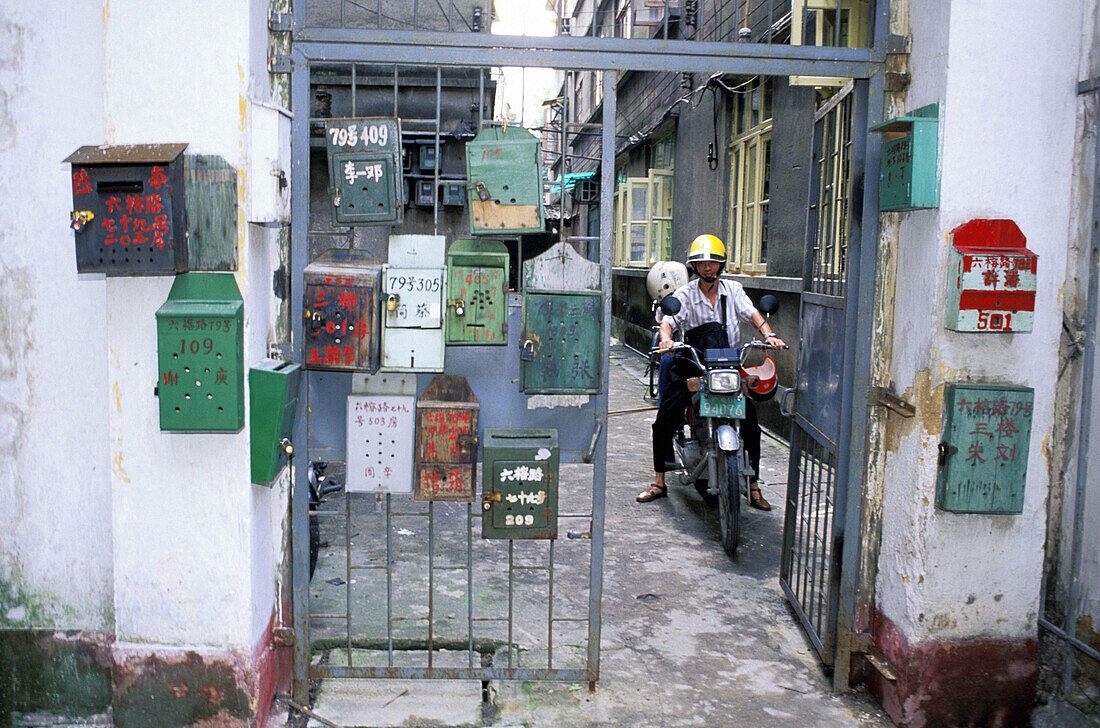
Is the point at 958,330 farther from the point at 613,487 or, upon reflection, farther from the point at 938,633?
the point at 613,487

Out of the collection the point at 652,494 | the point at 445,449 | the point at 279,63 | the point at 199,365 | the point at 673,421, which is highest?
the point at 279,63

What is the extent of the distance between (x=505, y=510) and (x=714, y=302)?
270 centimetres

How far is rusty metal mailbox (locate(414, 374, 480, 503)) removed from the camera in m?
2.96

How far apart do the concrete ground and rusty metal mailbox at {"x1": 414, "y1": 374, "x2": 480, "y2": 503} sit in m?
0.37

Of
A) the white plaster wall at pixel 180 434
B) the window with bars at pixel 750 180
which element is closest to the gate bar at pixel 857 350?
the white plaster wall at pixel 180 434

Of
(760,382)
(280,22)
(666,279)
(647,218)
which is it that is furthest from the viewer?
(647,218)

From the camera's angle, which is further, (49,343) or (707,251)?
(707,251)

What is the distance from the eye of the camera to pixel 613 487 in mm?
6133

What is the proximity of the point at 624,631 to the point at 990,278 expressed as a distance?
2.11 m

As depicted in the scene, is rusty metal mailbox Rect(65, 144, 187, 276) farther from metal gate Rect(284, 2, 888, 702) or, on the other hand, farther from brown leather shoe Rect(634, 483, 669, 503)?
brown leather shoe Rect(634, 483, 669, 503)

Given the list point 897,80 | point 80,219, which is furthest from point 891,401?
point 80,219

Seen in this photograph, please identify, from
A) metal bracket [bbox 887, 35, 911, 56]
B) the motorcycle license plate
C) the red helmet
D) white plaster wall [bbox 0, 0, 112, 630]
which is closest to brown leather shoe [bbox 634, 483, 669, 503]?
the red helmet

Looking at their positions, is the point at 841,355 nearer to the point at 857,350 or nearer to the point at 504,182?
the point at 857,350

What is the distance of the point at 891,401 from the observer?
122 inches
